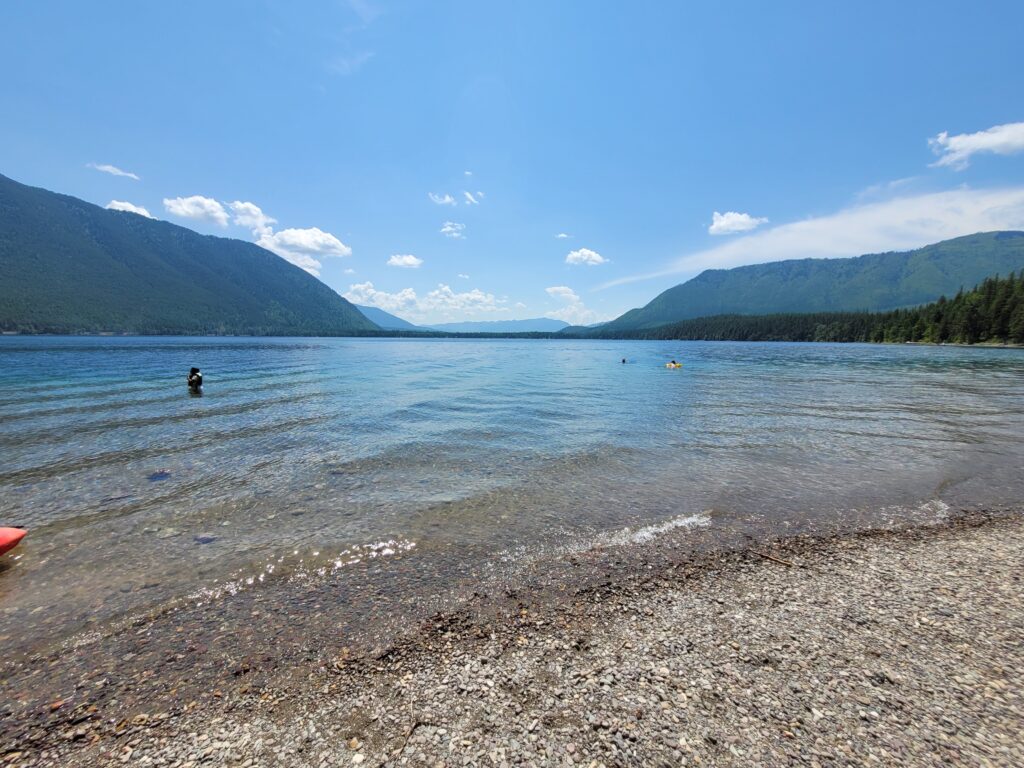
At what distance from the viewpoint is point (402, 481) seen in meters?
13.6

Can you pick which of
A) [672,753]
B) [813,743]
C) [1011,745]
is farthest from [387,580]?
[1011,745]

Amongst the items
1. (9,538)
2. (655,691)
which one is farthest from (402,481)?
(655,691)

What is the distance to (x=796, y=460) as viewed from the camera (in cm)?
1572

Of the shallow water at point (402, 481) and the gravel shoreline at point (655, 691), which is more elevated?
the gravel shoreline at point (655, 691)

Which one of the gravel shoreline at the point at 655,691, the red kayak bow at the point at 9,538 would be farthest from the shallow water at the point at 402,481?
the gravel shoreline at the point at 655,691

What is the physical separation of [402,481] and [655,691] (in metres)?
10.1

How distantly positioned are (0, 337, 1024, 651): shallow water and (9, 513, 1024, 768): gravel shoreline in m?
2.45

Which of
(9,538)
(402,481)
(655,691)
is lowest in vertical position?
(402,481)

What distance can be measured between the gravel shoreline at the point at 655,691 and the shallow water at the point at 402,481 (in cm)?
245

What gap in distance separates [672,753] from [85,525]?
13.8m

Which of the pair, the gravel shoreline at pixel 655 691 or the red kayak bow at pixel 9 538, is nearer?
the gravel shoreline at pixel 655 691

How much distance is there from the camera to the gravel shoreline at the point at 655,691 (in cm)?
431

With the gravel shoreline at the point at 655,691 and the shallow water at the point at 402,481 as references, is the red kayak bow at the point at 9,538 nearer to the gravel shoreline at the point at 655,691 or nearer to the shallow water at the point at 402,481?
the shallow water at the point at 402,481

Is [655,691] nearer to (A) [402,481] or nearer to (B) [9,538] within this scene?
(A) [402,481]
